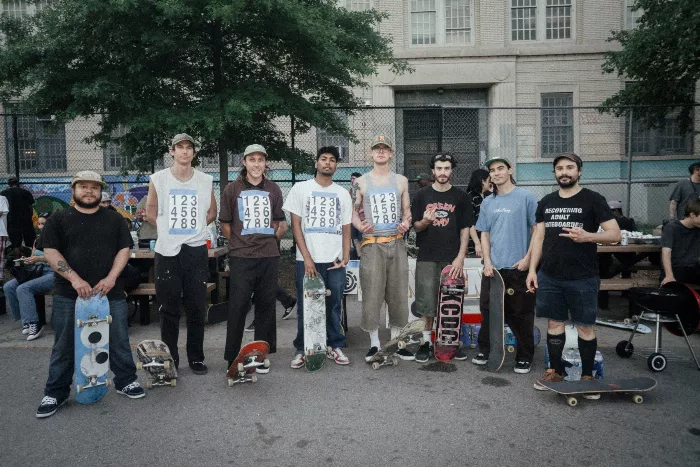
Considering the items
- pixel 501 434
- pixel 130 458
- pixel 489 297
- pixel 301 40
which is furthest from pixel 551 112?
pixel 130 458

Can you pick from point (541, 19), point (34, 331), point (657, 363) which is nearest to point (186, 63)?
point (34, 331)

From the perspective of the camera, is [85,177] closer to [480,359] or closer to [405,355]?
[405,355]

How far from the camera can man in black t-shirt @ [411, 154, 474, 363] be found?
5.23 meters

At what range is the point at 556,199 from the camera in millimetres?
4379

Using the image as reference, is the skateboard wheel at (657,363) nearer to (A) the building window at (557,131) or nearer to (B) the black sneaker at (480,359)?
(B) the black sneaker at (480,359)

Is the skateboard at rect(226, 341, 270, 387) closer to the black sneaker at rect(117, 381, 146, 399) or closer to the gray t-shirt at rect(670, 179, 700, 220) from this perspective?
the black sneaker at rect(117, 381, 146, 399)

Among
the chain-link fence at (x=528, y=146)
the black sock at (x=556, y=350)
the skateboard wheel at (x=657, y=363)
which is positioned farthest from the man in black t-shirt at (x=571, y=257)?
the chain-link fence at (x=528, y=146)

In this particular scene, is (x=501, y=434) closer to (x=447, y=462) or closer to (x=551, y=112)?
(x=447, y=462)

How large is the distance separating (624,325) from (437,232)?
9.25ft

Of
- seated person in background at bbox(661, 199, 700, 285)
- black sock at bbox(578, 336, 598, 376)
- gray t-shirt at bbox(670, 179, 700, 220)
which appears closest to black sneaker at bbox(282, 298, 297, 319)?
black sock at bbox(578, 336, 598, 376)

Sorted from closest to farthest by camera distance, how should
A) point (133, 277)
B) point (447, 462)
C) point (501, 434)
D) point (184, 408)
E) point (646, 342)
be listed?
point (447, 462) → point (501, 434) → point (184, 408) → point (646, 342) → point (133, 277)

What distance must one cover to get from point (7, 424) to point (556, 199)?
4.68 meters

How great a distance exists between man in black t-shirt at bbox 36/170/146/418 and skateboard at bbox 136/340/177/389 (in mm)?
224

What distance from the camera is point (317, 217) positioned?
16.8ft
